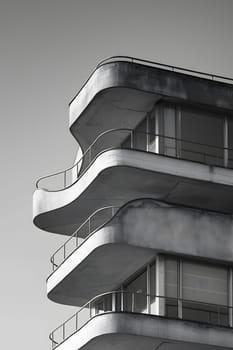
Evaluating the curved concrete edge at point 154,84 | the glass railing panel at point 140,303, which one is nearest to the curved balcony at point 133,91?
the curved concrete edge at point 154,84

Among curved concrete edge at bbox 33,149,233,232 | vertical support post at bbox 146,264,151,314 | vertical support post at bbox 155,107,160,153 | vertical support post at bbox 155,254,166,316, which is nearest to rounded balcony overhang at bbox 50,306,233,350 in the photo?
vertical support post at bbox 155,254,166,316

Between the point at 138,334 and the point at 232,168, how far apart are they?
800 centimetres

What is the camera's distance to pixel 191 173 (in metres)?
60.2

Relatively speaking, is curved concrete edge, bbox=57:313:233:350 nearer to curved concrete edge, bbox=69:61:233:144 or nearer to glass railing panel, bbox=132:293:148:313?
glass railing panel, bbox=132:293:148:313

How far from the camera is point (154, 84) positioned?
6084 centimetres

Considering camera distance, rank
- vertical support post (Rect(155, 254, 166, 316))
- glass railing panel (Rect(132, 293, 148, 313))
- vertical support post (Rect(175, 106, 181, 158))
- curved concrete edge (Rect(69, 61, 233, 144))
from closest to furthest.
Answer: vertical support post (Rect(155, 254, 166, 316))
glass railing panel (Rect(132, 293, 148, 313))
curved concrete edge (Rect(69, 61, 233, 144))
vertical support post (Rect(175, 106, 181, 158))

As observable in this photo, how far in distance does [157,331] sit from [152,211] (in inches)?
183

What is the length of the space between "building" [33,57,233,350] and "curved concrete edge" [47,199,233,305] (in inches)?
1.5

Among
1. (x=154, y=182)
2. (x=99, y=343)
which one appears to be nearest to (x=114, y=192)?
(x=154, y=182)

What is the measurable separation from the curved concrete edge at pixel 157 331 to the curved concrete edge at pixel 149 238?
2.69m

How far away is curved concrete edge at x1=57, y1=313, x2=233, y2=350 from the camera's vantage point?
57.2m

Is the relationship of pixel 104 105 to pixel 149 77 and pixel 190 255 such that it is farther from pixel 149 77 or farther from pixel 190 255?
pixel 190 255

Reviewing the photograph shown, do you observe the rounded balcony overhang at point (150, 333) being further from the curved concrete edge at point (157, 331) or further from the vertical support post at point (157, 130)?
the vertical support post at point (157, 130)

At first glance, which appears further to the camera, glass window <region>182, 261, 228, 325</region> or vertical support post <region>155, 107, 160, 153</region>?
vertical support post <region>155, 107, 160, 153</region>
